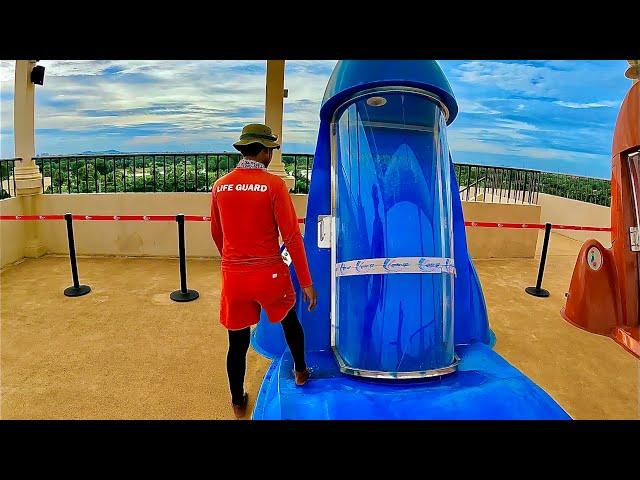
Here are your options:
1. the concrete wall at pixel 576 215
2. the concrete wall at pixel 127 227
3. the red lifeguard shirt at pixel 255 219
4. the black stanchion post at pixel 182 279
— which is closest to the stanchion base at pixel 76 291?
the black stanchion post at pixel 182 279

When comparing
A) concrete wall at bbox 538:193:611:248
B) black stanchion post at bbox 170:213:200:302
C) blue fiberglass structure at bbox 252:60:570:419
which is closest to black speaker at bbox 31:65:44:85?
black stanchion post at bbox 170:213:200:302

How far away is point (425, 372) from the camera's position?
217 centimetres

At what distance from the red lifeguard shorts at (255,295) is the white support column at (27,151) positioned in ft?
17.8

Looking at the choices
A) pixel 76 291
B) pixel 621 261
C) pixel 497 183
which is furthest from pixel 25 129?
pixel 497 183

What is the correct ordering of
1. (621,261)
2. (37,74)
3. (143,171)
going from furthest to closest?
(143,171) < (37,74) < (621,261)

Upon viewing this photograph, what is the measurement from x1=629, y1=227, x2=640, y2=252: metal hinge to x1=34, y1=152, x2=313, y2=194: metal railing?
15.3 ft

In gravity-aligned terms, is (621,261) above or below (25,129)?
below

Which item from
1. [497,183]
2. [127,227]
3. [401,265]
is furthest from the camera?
[497,183]

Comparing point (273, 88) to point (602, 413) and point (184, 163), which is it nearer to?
point (184, 163)

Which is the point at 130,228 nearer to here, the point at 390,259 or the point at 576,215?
the point at 390,259

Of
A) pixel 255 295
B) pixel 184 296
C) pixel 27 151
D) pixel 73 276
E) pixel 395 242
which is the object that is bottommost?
pixel 184 296

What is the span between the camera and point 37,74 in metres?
6.12

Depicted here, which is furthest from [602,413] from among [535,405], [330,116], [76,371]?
[76,371]

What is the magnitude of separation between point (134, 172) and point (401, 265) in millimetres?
6236
